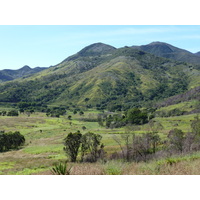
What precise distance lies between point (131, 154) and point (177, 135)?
460 inches

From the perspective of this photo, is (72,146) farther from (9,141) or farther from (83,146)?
(9,141)

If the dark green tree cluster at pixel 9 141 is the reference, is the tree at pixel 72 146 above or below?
above

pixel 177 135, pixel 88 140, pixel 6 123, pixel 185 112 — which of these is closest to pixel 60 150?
pixel 88 140

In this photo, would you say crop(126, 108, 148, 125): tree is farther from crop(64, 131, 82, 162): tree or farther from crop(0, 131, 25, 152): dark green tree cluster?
crop(64, 131, 82, 162): tree

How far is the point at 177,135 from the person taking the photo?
4834 cm

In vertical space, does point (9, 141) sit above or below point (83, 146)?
below

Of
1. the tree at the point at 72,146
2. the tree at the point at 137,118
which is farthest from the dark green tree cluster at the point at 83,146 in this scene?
the tree at the point at 137,118

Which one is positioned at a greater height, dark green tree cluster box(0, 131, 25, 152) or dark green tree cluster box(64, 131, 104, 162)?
dark green tree cluster box(64, 131, 104, 162)

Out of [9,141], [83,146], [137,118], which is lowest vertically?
[9,141]

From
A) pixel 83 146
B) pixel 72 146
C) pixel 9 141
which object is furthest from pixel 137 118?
pixel 72 146

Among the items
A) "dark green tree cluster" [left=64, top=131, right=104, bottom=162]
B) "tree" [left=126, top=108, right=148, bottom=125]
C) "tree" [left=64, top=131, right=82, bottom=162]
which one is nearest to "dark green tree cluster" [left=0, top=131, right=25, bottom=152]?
"tree" [left=64, top=131, right=82, bottom=162]

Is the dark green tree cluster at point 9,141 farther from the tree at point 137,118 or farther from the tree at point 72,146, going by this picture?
the tree at point 137,118
